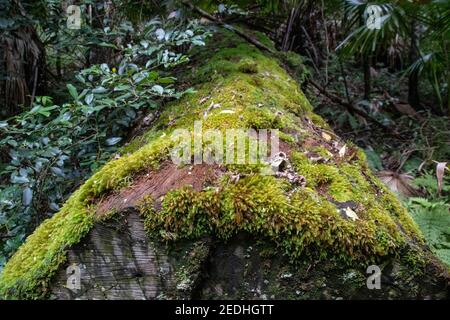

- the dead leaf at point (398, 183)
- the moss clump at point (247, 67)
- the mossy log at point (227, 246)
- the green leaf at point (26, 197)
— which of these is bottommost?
the dead leaf at point (398, 183)

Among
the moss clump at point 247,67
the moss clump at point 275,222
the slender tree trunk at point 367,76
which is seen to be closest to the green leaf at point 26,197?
the moss clump at point 275,222

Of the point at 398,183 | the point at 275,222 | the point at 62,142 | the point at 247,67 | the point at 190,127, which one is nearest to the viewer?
the point at 275,222

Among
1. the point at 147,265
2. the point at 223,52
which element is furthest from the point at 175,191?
the point at 223,52

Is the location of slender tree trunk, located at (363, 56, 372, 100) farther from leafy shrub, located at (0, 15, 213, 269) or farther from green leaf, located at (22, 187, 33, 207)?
green leaf, located at (22, 187, 33, 207)

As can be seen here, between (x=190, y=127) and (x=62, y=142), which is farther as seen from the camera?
(x=62, y=142)

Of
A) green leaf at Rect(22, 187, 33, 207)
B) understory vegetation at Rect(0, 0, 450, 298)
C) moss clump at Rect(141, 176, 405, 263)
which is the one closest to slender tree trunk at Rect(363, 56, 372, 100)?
understory vegetation at Rect(0, 0, 450, 298)

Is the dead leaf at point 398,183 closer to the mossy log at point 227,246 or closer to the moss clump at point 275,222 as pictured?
the mossy log at point 227,246

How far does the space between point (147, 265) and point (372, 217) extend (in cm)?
83

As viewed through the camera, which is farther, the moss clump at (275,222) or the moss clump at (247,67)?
the moss clump at (247,67)

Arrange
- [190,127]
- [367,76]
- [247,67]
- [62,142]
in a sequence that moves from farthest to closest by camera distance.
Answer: [367,76]
[247,67]
[62,142]
[190,127]

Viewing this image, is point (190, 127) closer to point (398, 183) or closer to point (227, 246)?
point (227, 246)

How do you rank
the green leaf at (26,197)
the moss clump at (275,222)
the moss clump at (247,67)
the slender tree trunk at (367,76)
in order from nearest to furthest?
the moss clump at (275,222)
the green leaf at (26,197)
the moss clump at (247,67)
the slender tree trunk at (367,76)

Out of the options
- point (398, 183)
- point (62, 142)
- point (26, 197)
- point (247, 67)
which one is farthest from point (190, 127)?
point (398, 183)
